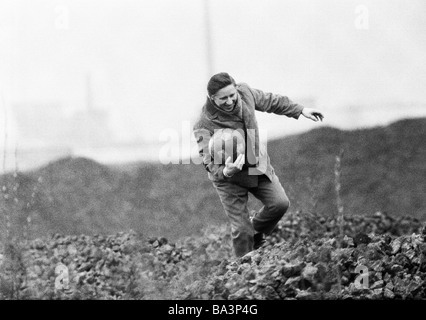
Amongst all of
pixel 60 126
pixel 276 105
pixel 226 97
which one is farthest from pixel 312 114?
pixel 60 126

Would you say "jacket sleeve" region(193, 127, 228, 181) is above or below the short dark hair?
below

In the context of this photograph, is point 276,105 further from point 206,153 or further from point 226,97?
point 206,153

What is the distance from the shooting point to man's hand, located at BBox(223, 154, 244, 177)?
3.87 metres

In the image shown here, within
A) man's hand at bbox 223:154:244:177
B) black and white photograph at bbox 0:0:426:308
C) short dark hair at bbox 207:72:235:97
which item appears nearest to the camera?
man's hand at bbox 223:154:244:177

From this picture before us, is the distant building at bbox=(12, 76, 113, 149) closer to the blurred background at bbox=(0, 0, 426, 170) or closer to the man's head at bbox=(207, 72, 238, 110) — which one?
the blurred background at bbox=(0, 0, 426, 170)

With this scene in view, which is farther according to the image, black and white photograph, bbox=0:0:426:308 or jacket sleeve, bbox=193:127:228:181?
black and white photograph, bbox=0:0:426:308

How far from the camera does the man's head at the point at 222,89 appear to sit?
4.00 metres

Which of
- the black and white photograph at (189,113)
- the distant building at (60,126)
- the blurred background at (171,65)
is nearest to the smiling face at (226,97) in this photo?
Answer: the black and white photograph at (189,113)

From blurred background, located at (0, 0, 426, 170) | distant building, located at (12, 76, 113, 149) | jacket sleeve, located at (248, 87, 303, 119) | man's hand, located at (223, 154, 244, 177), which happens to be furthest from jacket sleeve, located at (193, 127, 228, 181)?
distant building, located at (12, 76, 113, 149)

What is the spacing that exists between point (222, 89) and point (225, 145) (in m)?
0.29

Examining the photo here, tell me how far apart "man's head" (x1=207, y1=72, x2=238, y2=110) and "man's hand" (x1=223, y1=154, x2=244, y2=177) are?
0.30m

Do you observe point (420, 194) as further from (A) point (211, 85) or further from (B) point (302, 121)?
(A) point (211, 85)
